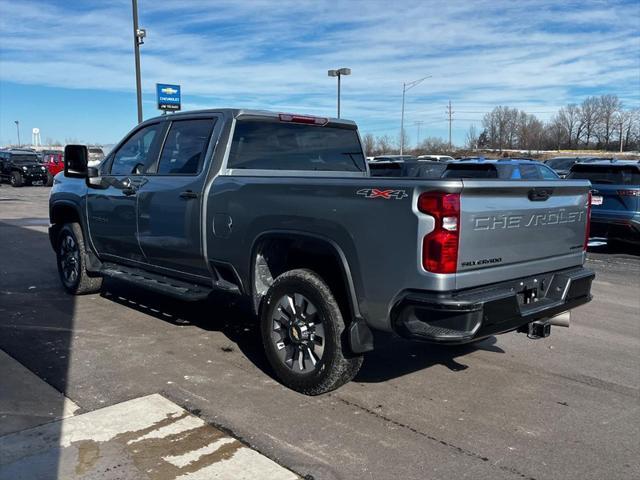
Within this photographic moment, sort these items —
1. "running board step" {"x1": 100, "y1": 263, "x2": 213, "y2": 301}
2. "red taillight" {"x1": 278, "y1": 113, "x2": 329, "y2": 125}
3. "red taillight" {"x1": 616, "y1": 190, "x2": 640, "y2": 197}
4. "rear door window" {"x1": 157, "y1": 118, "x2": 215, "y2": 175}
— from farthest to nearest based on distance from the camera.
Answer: "red taillight" {"x1": 616, "y1": 190, "x2": 640, "y2": 197}, "red taillight" {"x1": 278, "y1": 113, "x2": 329, "y2": 125}, "rear door window" {"x1": 157, "y1": 118, "x2": 215, "y2": 175}, "running board step" {"x1": 100, "y1": 263, "x2": 213, "y2": 301}

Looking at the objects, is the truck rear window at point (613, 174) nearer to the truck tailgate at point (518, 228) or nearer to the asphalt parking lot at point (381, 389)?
the asphalt parking lot at point (381, 389)

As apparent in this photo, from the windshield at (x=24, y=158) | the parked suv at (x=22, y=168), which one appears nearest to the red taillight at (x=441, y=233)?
the parked suv at (x=22, y=168)

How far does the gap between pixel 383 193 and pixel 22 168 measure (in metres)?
31.6

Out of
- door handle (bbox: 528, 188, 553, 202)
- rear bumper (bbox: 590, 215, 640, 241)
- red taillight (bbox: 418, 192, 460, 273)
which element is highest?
door handle (bbox: 528, 188, 553, 202)

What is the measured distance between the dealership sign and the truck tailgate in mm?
19840

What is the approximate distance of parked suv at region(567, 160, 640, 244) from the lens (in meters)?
11.2

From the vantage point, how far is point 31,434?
3600 millimetres

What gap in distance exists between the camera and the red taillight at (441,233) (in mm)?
3443

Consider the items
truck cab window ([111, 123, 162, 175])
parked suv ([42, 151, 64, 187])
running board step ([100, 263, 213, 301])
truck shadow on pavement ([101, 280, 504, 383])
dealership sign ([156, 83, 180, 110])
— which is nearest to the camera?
truck shadow on pavement ([101, 280, 504, 383])

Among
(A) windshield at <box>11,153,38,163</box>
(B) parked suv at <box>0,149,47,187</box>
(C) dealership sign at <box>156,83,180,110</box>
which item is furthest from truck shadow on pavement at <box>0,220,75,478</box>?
(A) windshield at <box>11,153,38,163</box>

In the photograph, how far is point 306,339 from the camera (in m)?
4.25

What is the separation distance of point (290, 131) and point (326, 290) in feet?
6.62

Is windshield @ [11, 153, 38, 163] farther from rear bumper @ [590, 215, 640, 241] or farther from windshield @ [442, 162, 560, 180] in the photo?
rear bumper @ [590, 215, 640, 241]

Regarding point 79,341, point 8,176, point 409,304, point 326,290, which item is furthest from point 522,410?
point 8,176
